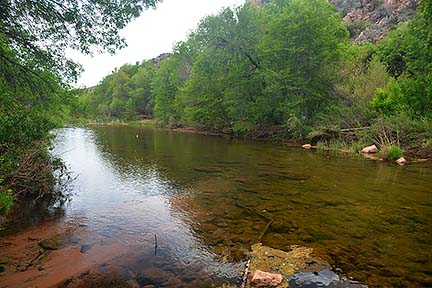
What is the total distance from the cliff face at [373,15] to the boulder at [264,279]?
53217 mm

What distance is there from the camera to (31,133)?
7.80 metres

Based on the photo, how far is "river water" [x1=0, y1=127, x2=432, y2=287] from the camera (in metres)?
5.46

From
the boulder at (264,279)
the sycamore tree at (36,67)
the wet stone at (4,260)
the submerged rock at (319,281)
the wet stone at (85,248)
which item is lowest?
the wet stone at (85,248)

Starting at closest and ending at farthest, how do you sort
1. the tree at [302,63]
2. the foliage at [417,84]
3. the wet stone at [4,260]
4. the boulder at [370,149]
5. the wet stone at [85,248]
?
the wet stone at [4,260], the wet stone at [85,248], the boulder at [370,149], the foliage at [417,84], the tree at [302,63]

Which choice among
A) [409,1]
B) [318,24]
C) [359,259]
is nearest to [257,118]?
[318,24]

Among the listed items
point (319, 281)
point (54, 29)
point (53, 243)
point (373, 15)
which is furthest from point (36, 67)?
point (373, 15)

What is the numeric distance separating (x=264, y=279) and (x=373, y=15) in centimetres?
6372

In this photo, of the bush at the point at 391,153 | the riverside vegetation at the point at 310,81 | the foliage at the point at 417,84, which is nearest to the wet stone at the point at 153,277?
the bush at the point at 391,153

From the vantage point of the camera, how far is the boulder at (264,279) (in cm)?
476

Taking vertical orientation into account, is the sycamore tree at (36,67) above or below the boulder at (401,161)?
above

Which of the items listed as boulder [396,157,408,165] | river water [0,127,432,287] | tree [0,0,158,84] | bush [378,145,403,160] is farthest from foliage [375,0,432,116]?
tree [0,0,158,84]

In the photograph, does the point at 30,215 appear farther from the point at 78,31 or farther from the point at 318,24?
the point at 318,24

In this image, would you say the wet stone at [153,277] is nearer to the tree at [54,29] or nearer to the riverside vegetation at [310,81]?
the tree at [54,29]

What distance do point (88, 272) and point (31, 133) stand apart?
4.33 meters
